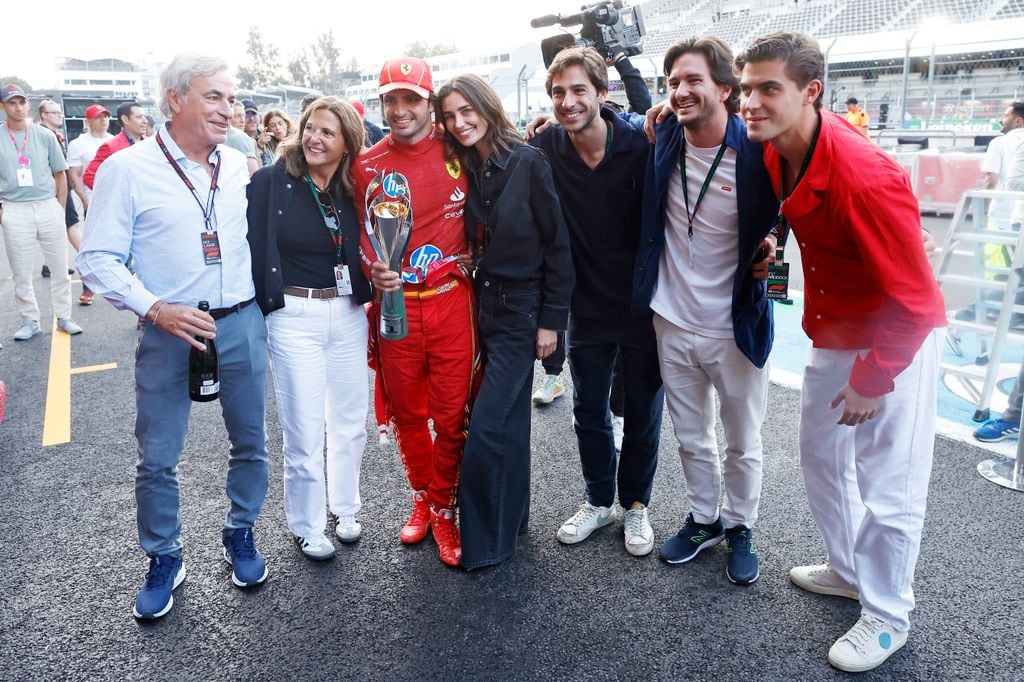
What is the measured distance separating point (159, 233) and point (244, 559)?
1293 mm

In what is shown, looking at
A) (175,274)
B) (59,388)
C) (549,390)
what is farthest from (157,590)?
(59,388)

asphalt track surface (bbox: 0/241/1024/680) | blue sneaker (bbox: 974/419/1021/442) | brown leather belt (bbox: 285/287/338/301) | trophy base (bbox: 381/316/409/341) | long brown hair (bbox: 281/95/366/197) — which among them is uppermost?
long brown hair (bbox: 281/95/366/197)

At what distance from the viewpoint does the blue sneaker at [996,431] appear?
4035 mm

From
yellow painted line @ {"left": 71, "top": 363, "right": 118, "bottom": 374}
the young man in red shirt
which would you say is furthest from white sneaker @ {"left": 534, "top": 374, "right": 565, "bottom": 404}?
yellow painted line @ {"left": 71, "top": 363, "right": 118, "bottom": 374}

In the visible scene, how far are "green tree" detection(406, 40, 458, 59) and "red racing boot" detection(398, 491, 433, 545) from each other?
107m

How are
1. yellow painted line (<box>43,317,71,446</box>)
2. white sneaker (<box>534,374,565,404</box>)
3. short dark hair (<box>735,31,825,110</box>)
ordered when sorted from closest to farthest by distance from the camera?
short dark hair (<box>735,31,825,110</box>) → yellow painted line (<box>43,317,71,446</box>) → white sneaker (<box>534,374,565,404</box>)

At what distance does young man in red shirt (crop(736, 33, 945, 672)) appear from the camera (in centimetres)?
211

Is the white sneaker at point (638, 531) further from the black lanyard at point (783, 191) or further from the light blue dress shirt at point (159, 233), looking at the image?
the light blue dress shirt at point (159, 233)

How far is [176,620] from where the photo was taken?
2.70 metres

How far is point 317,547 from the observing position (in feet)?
10.1

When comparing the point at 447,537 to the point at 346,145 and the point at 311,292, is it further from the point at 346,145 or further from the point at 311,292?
the point at 346,145

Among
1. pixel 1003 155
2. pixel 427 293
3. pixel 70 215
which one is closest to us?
pixel 427 293

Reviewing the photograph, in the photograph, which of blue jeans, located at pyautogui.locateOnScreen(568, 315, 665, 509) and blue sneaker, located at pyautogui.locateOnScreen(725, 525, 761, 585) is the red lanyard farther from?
blue sneaker, located at pyautogui.locateOnScreen(725, 525, 761, 585)

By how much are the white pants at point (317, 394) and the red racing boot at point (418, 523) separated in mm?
287
